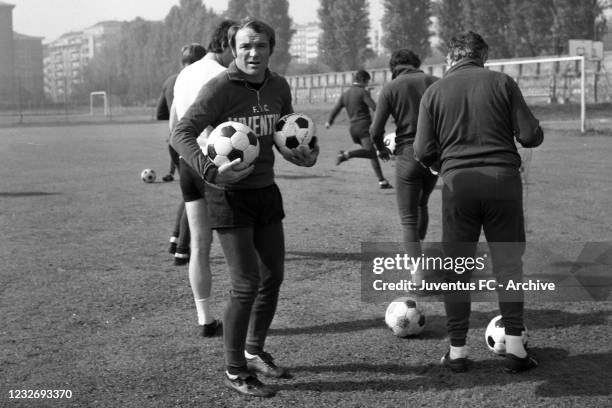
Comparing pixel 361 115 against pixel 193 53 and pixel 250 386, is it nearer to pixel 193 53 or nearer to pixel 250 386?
pixel 193 53

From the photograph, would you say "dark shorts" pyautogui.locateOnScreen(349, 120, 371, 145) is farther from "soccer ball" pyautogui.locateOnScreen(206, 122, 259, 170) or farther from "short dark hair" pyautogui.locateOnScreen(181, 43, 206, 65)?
"soccer ball" pyautogui.locateOnScreen(206, 122, 259, 170)

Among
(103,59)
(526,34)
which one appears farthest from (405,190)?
(103,59)

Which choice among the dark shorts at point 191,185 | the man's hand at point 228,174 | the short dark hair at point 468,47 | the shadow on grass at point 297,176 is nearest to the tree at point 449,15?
the shadow on grass at point 297,176

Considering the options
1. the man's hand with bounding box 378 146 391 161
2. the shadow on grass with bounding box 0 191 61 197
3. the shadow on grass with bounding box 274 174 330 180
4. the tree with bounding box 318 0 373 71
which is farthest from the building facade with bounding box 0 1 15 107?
the man's hand with bounding box 378 146 391 161

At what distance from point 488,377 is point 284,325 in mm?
1729

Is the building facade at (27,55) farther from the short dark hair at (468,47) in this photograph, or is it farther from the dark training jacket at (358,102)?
the short dark hair at (468,47)

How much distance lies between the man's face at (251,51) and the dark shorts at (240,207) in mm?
684

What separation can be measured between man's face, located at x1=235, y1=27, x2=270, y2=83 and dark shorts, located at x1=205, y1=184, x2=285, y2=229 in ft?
2.24

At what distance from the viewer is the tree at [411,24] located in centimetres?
6519

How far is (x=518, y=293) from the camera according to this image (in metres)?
4.71

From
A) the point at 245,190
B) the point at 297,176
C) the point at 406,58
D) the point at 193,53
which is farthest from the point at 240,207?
the point at 297,176

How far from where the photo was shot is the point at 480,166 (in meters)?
4.67

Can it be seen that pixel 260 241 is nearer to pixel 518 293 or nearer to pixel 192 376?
pixel 192 376

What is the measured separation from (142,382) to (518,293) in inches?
92.0
